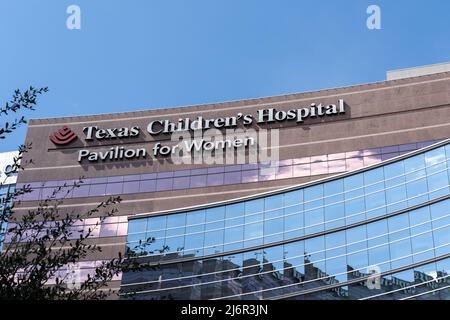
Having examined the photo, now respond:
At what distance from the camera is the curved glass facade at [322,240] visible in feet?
119

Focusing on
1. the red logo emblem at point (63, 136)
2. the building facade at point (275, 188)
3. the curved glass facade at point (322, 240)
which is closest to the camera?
the curved glass facade at point (322, 240)

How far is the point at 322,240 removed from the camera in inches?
1592

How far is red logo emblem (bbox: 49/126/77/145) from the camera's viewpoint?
56812 millimetres

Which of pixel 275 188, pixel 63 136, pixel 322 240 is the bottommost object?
pixel 322 240

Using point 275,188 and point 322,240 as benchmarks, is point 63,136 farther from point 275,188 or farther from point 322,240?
point 322,240

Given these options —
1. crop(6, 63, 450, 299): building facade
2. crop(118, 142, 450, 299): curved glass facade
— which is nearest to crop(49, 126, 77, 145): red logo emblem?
crop(6, 63, 450, 299): building facade

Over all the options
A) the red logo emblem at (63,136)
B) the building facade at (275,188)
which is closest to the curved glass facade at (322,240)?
the building facade at (275,188)

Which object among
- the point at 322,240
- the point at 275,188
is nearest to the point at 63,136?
the point at 275,188

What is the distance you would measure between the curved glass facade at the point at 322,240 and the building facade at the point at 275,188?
0.25 feet

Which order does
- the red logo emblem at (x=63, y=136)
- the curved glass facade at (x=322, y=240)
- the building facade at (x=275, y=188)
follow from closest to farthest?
1. the curved glass facade at (x=322, y=240)
2. the building facade at (x=275, y=188)
3. the red logo emblem at (x=63, y=136)

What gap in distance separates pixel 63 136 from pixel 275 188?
69.2 ft

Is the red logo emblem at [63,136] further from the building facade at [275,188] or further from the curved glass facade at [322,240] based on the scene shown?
the curved glass facade at [322,240]

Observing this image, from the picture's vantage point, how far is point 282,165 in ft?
163
